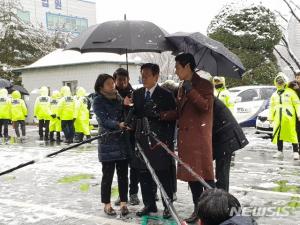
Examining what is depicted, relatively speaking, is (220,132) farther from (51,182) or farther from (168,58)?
(168,58)

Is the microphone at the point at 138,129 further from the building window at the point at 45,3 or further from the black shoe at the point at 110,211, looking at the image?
the building window at the point at 45,3

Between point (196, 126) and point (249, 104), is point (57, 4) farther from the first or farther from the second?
point (196, 126)

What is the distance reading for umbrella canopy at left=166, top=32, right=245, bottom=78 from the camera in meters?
4.63

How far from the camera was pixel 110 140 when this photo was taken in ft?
16.0

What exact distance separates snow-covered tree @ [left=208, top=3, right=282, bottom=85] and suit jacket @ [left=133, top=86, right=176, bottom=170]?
1651 cm

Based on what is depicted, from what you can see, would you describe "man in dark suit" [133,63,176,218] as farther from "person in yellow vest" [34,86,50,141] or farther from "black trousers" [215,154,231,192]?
"person in yellow vest" [34,86,50,141]

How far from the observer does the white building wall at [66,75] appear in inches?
786

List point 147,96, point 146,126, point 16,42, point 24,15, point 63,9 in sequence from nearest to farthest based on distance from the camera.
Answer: point 146,126 < point 147,96 < point 16,42 < point 24,15 < point 63,9

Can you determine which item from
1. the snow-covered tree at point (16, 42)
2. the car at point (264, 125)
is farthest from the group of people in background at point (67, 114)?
the snow-covered tree at point (16, 42)

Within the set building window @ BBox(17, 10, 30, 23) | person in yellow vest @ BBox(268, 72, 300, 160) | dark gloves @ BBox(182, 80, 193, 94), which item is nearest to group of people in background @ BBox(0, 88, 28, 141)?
person in yellow vest @ BBox(268, 72, 300, 160)

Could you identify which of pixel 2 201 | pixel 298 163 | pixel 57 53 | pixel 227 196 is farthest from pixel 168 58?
pixel 227 196

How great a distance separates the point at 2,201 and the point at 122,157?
2025 mm

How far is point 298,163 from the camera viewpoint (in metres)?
8.42

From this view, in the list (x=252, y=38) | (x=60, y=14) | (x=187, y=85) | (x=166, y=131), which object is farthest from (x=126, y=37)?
(x=60, y=14)
